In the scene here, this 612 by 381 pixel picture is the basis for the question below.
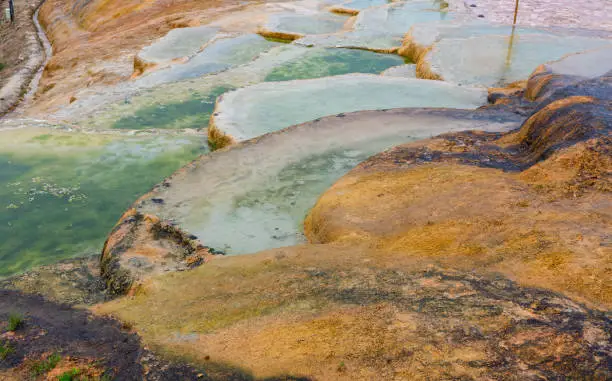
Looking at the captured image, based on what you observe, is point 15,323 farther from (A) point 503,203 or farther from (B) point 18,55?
(B) point 18,55

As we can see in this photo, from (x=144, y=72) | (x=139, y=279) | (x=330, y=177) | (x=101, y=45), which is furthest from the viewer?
(x=101, y=45)

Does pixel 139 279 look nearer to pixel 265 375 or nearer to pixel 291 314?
pixel 291 314

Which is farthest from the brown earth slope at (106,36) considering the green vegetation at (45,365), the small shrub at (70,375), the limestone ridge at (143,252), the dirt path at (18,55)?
the small shrub at (70,375)

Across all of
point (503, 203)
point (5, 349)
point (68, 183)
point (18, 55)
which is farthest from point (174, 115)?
point (18, 55)

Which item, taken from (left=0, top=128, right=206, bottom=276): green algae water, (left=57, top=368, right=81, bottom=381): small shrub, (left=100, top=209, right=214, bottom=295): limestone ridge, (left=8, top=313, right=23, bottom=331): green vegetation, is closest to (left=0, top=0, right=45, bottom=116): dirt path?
(left=0, top=128, right=206, bottom=276): green algae water

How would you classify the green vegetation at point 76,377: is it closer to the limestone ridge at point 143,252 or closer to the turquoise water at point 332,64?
the limestone ridge at point 143,252

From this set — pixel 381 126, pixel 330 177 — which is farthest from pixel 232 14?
pixel 330 177
